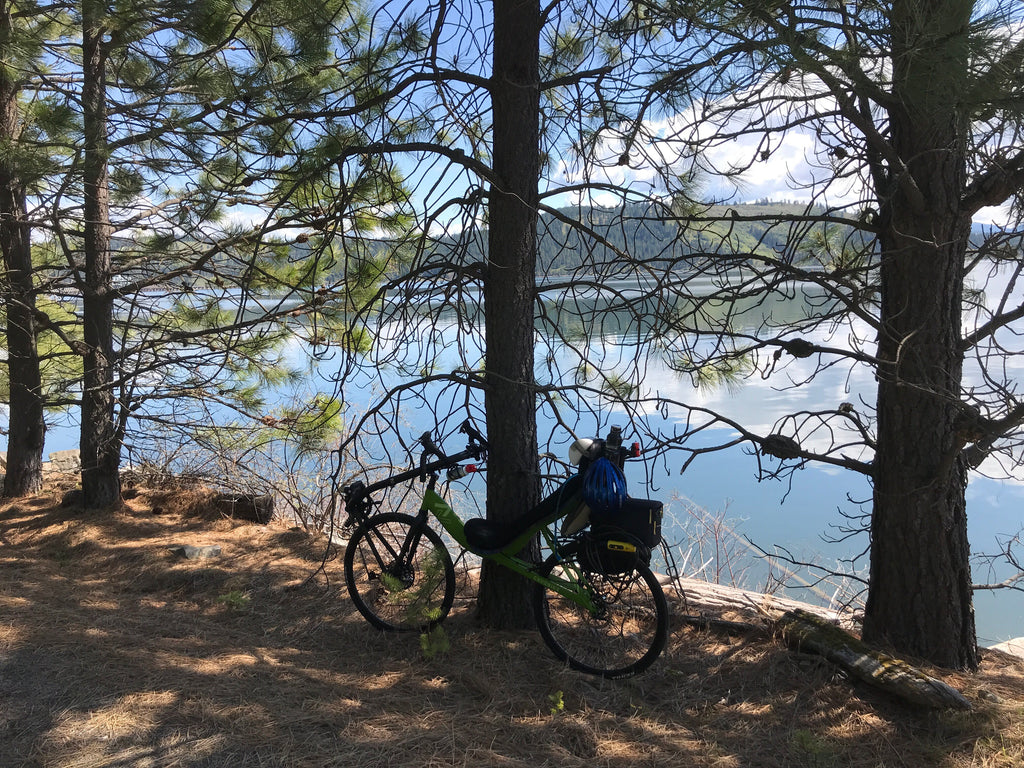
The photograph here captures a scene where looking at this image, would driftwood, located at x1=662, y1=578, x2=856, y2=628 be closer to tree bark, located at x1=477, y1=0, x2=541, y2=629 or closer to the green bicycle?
the green bicycle

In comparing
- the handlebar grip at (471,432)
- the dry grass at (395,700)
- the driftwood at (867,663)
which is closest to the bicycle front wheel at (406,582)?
the dry grass at (395,700)

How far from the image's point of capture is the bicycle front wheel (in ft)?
11.8

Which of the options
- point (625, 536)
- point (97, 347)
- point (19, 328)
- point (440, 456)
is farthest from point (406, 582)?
point (19, 328)

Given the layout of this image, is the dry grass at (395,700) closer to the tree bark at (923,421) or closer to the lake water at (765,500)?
the tree bark at (923,421)

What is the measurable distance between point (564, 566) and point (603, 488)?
1.58 feet

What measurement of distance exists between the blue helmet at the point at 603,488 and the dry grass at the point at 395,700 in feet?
2.55

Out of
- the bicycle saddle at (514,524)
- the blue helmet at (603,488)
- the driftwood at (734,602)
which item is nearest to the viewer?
the blue helmet at (603,488)

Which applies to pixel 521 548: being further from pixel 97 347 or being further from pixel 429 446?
pixel 97 347

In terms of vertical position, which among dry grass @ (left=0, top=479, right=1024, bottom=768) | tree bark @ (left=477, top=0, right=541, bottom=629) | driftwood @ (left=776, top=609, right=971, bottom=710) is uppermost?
tree bark @ (left=477, top=0, right=541, bottom=629)

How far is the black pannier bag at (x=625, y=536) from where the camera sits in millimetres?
3148

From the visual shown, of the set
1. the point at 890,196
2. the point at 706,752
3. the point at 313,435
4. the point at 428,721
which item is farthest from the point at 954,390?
the point at 313,435

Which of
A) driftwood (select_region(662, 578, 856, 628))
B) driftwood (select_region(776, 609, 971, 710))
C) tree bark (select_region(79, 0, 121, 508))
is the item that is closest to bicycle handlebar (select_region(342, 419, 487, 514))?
driftwood (select_region(662, 578, 856, 628))

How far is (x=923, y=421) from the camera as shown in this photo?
11.1 feet

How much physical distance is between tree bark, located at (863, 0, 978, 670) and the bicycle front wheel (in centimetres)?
216
